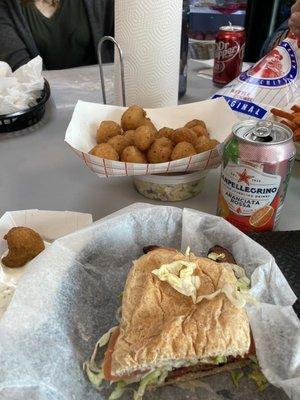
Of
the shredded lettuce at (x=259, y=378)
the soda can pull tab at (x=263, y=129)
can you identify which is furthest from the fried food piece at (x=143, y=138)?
the shredded lettuce at (x=259, y=378)

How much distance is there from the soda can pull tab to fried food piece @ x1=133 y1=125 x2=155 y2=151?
256 millimetres

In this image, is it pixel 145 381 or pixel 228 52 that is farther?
pixel 228 52

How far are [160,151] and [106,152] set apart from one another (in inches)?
4.6

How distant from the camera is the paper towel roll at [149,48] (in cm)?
111

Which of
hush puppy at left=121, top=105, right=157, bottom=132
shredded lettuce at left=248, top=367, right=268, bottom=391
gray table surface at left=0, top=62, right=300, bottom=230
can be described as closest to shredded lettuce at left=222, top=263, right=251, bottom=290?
shredded lettuce at left=248, top=367, right=268, bottom=391

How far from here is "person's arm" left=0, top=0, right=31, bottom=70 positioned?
1.93m

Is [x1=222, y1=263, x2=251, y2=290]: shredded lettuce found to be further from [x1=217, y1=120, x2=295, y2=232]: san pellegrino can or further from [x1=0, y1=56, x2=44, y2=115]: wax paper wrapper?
[x1=0, y1=56, x2=44, y2=115]: wax paper wrapper

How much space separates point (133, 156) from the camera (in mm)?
906

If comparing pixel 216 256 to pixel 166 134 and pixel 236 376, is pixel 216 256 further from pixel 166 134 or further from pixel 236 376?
pixel 166 134

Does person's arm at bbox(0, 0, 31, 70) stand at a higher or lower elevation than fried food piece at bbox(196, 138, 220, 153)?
lower

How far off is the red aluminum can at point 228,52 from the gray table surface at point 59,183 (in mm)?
547

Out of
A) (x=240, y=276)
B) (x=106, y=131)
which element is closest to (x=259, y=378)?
(x=240, y=276)

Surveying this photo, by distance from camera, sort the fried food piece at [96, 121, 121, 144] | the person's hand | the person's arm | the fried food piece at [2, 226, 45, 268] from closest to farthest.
A: the fried food piece at [2, 226, 45, 268] < the fried food piece at [96, 121, 121, 144] < the person's hand < the person's arm

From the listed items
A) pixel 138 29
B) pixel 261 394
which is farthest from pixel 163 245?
pixel 138 29
